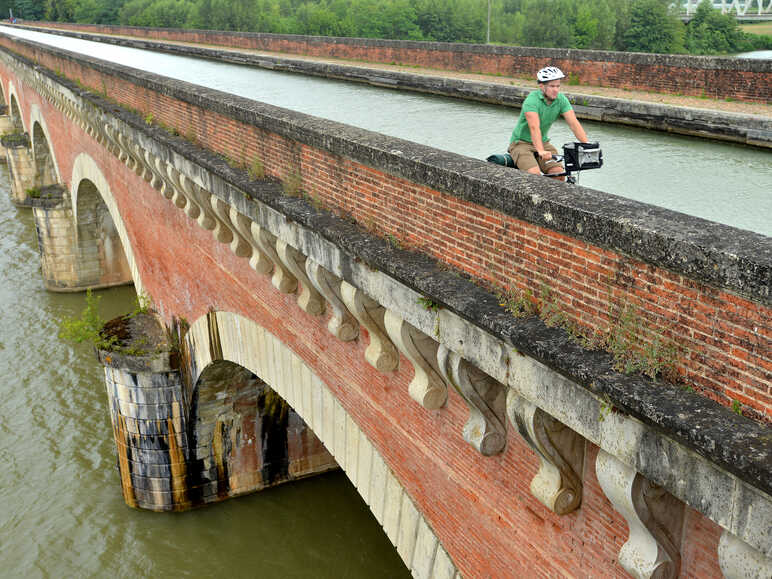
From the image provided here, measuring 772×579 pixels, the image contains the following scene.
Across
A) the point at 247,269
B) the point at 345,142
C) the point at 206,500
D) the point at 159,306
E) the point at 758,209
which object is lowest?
the point at 206,500

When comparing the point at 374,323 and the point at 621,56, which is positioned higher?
the point at 621,56

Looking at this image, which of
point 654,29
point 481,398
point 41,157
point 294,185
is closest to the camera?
point 481,398

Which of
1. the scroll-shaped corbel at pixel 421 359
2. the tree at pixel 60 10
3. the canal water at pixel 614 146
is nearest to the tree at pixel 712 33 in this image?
the canal water at pixel 614 146

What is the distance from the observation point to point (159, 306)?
1234cm

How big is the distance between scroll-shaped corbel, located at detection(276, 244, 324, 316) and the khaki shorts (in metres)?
1.85

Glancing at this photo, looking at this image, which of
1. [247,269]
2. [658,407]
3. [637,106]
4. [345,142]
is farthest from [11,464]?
[658,407]

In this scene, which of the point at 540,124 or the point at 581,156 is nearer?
the point at 581,156

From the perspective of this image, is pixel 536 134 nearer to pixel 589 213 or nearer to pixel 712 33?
pixel 589 213

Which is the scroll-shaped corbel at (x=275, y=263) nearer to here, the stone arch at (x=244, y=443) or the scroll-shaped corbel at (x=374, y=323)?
the scroll-shaped corbel at (x=374, y=323)

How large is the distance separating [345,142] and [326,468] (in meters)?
8.62

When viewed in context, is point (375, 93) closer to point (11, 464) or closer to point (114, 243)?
point (11, 464)

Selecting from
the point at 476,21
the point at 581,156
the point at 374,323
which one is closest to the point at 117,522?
the point at 374,323

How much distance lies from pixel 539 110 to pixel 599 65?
723 cm

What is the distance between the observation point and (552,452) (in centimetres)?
363
